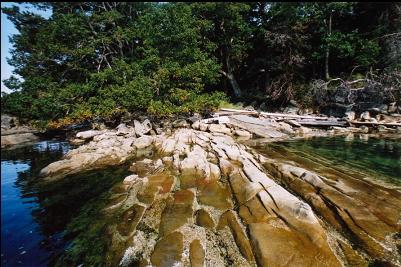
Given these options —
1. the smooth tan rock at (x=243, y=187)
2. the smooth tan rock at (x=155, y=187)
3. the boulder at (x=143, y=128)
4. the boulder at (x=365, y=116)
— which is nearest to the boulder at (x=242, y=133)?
the boulder at (x=143, y=128)

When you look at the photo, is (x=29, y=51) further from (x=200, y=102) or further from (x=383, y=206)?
(x=383, y=206)

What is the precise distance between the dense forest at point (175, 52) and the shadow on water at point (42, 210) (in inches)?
357

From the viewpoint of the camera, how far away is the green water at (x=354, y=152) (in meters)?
9.80

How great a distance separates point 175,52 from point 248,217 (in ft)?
58.4

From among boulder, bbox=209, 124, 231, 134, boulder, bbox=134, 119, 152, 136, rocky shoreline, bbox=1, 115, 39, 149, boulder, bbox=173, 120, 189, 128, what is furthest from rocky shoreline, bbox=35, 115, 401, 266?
rocky shoreline, bbox=1, 115, 39, 149

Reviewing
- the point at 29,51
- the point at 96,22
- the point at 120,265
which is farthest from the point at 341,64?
the point at 29,51

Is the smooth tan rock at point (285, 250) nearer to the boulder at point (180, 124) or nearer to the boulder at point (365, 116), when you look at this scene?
the boulder at point (180, 124)

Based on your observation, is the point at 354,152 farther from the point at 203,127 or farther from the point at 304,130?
the point at 203,127

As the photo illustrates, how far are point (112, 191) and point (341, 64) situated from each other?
2552 cm

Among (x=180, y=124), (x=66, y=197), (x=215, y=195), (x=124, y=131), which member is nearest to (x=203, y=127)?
(x=180, y=124)

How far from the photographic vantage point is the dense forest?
2016cm

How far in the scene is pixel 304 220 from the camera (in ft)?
17.8

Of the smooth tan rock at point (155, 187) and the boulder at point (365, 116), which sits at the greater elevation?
the boulder at point (365, 116)

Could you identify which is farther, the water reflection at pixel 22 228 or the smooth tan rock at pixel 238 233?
the water reflection at pixel 22 228
